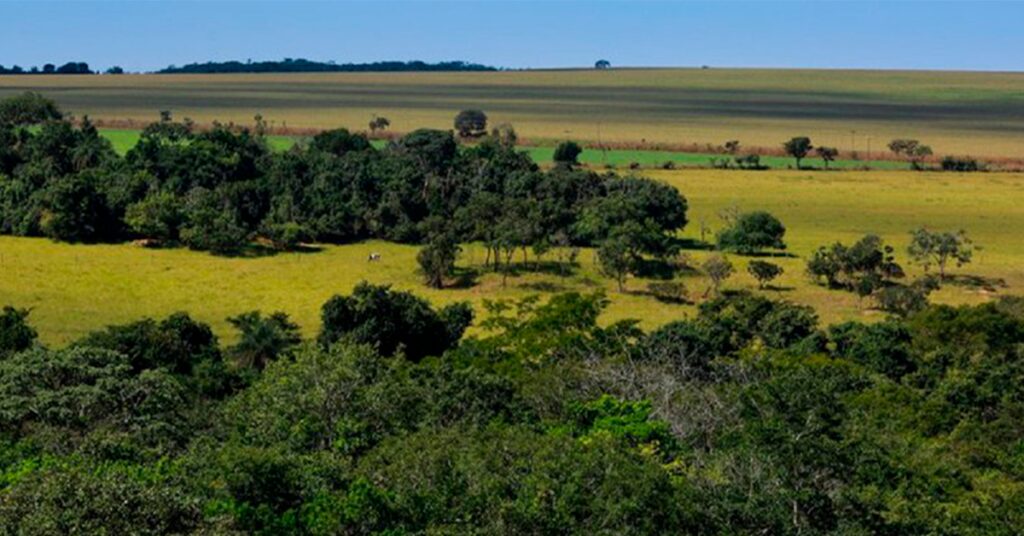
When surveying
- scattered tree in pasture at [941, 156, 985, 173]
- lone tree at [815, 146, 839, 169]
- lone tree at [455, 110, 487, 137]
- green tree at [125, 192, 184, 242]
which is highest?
lone tree at [455, 110, 487, 137]

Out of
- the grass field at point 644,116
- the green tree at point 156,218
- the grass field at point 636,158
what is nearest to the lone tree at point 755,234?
the green tree at point 156,218

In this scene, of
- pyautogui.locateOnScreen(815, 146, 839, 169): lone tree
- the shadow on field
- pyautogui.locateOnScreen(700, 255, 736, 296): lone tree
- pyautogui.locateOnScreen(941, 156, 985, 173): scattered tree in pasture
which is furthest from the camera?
pyautogui.locateOnScreen(815, 146, 839, 169): lone tree

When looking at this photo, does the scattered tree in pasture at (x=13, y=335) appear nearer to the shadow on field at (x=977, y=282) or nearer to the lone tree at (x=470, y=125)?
the shadow on field at (x=977, y=282)

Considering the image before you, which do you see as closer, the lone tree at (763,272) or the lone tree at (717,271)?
the lone tree at (717,271)

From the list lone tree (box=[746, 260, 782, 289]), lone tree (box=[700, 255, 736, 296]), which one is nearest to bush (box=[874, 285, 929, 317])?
lone tree (box=[746, 260, 782, 289])

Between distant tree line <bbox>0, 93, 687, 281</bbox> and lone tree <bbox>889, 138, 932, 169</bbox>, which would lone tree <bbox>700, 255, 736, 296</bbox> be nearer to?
distant tree line <bbox>0, 93, 687, 281</bbox>

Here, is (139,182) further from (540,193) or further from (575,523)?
(575,523)

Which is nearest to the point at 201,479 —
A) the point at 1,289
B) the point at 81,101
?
the point at 1,289
